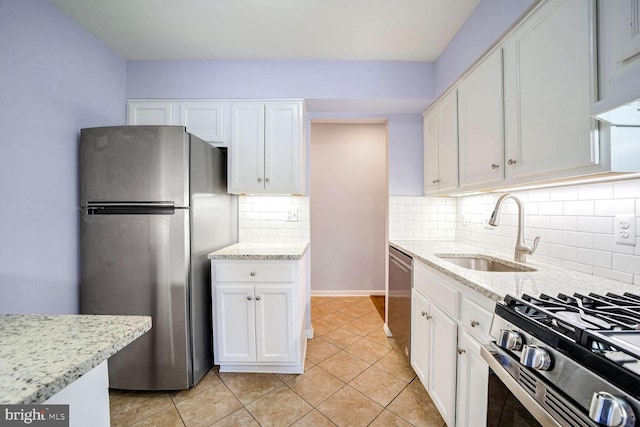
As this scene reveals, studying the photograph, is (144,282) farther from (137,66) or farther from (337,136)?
(337,136)

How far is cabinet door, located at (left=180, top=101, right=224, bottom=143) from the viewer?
2250mm

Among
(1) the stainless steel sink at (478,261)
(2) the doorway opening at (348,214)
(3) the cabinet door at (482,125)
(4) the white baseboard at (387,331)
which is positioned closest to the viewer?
(3) the cabinet door at (482,125)

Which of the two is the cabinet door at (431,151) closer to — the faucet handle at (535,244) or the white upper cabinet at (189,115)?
the faucet handle at (535,244)

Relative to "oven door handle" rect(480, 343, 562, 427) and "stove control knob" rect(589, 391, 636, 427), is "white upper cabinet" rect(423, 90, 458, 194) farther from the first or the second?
"stove control knob" rect(589, 391, 636, 427)

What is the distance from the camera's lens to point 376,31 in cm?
191

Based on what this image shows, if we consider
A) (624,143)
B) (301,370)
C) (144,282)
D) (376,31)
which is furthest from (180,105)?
(624,143)

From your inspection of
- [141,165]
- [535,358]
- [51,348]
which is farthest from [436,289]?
[141,165]

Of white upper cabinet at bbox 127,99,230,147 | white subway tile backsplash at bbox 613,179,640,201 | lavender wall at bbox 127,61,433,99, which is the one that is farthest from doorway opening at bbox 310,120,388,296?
white subway tile backsplash at bbox 613,179,640,201

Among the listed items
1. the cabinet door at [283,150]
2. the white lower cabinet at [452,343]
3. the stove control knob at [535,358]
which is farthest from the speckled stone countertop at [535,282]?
the cabinet door at [283,150]

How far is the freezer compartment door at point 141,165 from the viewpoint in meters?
1.67

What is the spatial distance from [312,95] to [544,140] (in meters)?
1.70

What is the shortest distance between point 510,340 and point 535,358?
0.31 feet

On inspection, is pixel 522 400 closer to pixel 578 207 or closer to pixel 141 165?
pixel 578 207

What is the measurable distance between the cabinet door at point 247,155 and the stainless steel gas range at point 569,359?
1907 mm
